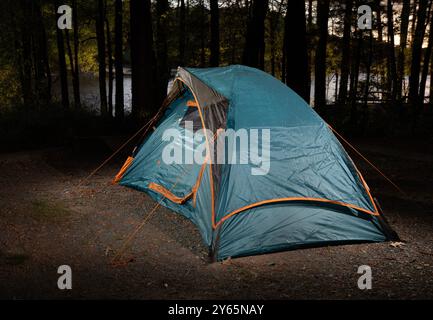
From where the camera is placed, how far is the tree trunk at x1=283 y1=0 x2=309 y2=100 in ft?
47.7

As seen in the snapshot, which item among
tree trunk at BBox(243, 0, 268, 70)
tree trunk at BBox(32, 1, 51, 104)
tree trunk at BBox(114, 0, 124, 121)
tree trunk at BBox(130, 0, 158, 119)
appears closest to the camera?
tree trunk at BBox(130, 0, 158, 119)

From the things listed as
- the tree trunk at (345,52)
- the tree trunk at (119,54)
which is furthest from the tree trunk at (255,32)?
the tree trunk at (119,54)

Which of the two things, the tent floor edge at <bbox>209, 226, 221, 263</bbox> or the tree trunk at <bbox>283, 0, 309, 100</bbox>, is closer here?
the tent floor edge at <bbox>209, 226, 221, 263</bbox>

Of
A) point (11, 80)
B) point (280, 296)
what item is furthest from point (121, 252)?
point (11, 80)

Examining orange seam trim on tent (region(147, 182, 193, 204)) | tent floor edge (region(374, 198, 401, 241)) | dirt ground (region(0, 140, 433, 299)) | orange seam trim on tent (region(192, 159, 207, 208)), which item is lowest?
dirt ground (region(0, 140, 433, 299))

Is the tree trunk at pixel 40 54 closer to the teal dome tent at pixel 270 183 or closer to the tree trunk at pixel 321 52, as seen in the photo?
the tree trunk at pixel 321 52

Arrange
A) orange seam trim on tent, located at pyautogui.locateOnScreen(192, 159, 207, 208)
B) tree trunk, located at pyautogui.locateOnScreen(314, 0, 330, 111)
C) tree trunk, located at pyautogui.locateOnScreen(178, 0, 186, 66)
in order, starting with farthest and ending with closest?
1. tree trunk, located at pyautogui.locateOnScreen(178, 0, 186, 66)
2. tree trunk, located at pyautogui.locateOnScreen(314, 0, 330, 111)
3. orange seam trim on tent, located at pyautogui.locateOnScreen(192, 159, 207, 208)

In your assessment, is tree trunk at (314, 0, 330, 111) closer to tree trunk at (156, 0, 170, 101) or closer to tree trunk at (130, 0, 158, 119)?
tree trunk at (156, 0, 170, 101)

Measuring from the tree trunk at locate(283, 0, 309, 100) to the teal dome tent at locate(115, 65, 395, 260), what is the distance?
7443 mm

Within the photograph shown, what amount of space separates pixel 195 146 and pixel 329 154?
2272 mm

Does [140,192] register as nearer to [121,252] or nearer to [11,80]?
[121,252]

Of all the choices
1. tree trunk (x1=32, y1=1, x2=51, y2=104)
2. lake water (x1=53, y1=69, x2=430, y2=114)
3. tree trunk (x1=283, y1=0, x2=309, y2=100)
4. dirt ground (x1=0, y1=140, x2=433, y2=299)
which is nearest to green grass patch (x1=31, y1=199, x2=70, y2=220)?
dirt ground (x1=0, y1=140, x2=433, y2=299)

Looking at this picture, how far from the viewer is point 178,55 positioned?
76.0ft
